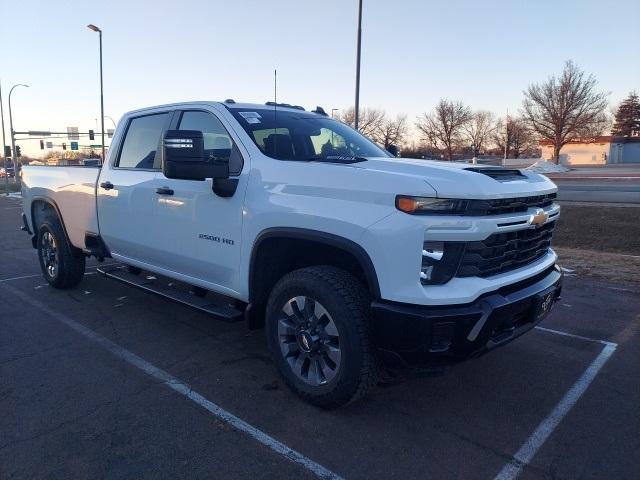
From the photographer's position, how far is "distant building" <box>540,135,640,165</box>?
6588cm

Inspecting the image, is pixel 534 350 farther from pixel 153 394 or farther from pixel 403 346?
pixel 153 394

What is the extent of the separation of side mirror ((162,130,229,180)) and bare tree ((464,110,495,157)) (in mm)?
68258

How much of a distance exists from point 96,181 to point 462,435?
4.30 meters

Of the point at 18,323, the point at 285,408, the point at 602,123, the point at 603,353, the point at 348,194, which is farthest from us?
the point at 602,123

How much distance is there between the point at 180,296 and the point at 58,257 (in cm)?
270

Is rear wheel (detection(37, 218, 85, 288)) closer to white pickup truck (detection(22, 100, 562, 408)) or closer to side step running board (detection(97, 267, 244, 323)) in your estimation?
side step running board (detection(97, 267, 244, 323))

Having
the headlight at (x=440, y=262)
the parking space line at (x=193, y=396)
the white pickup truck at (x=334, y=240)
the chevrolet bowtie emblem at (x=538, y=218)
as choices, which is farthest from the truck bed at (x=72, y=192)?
the chevrolet bowtie emblem at (x=538, y=218)

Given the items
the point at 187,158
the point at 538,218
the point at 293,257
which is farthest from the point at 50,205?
the point at 538,218

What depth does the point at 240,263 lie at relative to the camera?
3777mm

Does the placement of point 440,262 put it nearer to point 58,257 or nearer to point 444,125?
point 58,257

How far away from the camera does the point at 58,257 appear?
618cm

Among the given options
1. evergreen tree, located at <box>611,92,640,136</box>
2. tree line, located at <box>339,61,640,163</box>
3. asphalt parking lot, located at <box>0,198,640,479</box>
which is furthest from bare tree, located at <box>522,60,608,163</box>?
asphalt parking lot, located at <box>0,198,640,479</box>

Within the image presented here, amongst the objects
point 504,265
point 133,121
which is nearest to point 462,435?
point 504,265

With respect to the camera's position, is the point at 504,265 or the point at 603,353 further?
the point at 603,353
